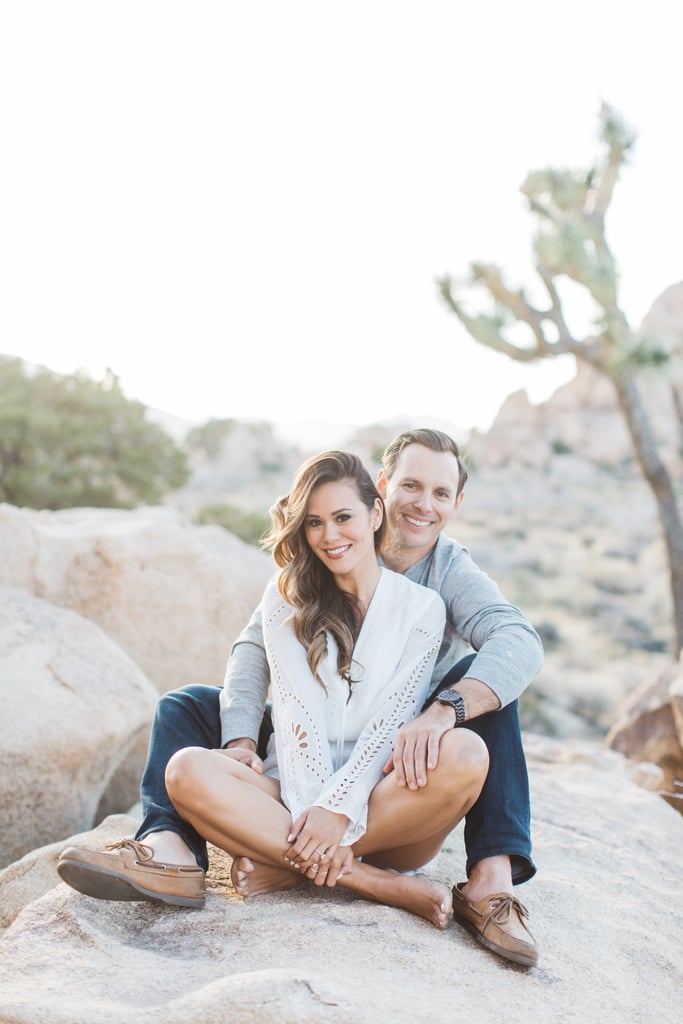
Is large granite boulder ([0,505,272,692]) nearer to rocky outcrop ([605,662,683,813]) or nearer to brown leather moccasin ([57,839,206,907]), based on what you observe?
rocky outcrop ([605,662,683,813])

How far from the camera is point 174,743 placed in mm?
2746

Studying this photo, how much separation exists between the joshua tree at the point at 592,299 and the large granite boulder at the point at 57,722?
6568 millimetres

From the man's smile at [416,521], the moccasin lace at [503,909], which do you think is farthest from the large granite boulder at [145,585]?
the moccasin lace at [503,909]

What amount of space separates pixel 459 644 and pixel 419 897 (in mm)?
894

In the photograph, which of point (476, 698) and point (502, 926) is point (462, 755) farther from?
point (502, 926)

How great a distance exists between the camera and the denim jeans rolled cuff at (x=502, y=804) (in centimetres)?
252

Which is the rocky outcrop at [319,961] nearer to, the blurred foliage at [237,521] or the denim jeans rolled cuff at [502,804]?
the denim jeans rolled cuff at [502,804]

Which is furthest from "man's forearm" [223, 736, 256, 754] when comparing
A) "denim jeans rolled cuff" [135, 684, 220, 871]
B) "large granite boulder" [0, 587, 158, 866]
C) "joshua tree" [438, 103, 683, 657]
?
"joshua tree" [438, 103, 683, 657]

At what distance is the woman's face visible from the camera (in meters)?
2.69

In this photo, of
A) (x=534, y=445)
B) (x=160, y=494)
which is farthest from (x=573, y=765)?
(x=534, y=445)

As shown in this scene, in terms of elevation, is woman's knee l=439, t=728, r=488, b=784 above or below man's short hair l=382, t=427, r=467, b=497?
below

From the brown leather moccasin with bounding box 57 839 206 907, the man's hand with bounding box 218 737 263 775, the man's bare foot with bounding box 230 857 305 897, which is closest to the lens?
the brown leather moccasin with bounding box 57 839 206 907

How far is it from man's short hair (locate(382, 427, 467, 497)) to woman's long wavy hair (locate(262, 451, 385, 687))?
32 cm

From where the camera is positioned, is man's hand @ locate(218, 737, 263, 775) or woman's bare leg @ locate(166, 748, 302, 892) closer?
woman's bare leg @ locate(166, 748, 302, 892)
